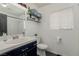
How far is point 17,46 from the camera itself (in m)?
1.11

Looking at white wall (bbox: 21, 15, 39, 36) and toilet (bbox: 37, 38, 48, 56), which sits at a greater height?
white wall (bbox: 21, 15, 39, 36)

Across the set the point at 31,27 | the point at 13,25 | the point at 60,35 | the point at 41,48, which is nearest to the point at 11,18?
the point at 13,25

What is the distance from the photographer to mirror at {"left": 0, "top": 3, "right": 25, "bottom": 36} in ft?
5.10

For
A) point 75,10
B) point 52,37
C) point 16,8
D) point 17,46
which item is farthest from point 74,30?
point 16,8

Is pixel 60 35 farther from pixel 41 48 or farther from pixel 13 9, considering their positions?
pixel 13 9

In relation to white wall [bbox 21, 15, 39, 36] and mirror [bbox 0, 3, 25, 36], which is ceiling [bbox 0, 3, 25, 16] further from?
white wall [bbox 21, 15, 39, 36]

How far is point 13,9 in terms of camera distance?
1826 mm

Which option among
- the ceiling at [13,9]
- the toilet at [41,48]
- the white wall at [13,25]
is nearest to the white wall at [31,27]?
the ceiling at [13,9]

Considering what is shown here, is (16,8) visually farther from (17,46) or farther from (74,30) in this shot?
(74,30)

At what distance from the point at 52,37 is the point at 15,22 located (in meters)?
1.44

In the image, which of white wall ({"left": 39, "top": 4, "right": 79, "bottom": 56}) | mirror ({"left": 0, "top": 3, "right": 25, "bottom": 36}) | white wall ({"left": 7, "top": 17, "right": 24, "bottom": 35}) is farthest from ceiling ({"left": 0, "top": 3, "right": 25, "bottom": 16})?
white wall ({"left": 39, "top": 4, "right": 79, "bottom": 56})

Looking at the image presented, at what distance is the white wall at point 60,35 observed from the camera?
6.31ft

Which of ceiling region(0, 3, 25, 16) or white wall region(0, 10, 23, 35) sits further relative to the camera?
white wall region(0, 10, 23, 35)

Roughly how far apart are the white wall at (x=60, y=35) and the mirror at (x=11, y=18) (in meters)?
1.00
